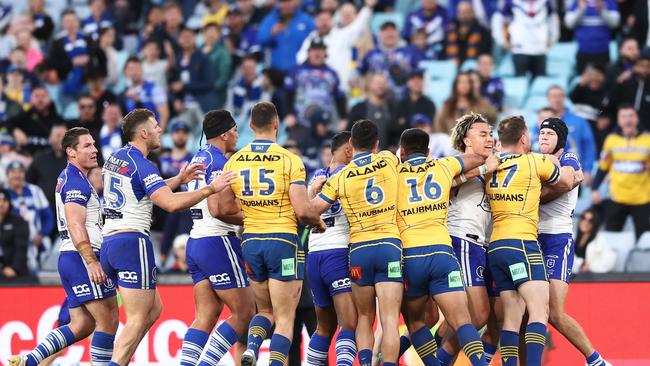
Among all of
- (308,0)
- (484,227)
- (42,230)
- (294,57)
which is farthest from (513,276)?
(308,0)

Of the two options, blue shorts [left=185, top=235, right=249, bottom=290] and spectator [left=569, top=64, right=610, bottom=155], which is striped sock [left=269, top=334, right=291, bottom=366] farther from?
spectator [left=569, top=64, right=610, bottom=155]

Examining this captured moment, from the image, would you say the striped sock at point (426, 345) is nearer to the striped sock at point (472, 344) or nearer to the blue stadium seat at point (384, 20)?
the striped sock at point (472, 344)

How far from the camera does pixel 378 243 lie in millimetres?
12070

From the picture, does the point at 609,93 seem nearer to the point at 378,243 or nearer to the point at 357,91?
the point at 357,91

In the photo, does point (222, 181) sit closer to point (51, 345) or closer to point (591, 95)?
point (51, 345)

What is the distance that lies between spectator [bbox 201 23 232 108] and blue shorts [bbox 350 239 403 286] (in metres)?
10.1

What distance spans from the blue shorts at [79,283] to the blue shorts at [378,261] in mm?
2585

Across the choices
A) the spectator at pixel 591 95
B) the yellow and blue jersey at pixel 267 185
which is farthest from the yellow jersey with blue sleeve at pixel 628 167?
the yellow and blue jersey at pixel 267 185

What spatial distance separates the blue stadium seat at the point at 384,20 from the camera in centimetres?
2262

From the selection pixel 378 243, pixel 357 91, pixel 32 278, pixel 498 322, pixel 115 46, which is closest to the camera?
pixel 378 243

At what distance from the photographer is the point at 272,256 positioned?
12.0 metres

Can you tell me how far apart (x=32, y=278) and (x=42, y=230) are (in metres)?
2.32

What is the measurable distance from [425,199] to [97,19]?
43.0ft

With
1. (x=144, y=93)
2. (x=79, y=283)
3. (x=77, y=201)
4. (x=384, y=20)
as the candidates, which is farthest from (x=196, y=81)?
(x=79, y=283)
